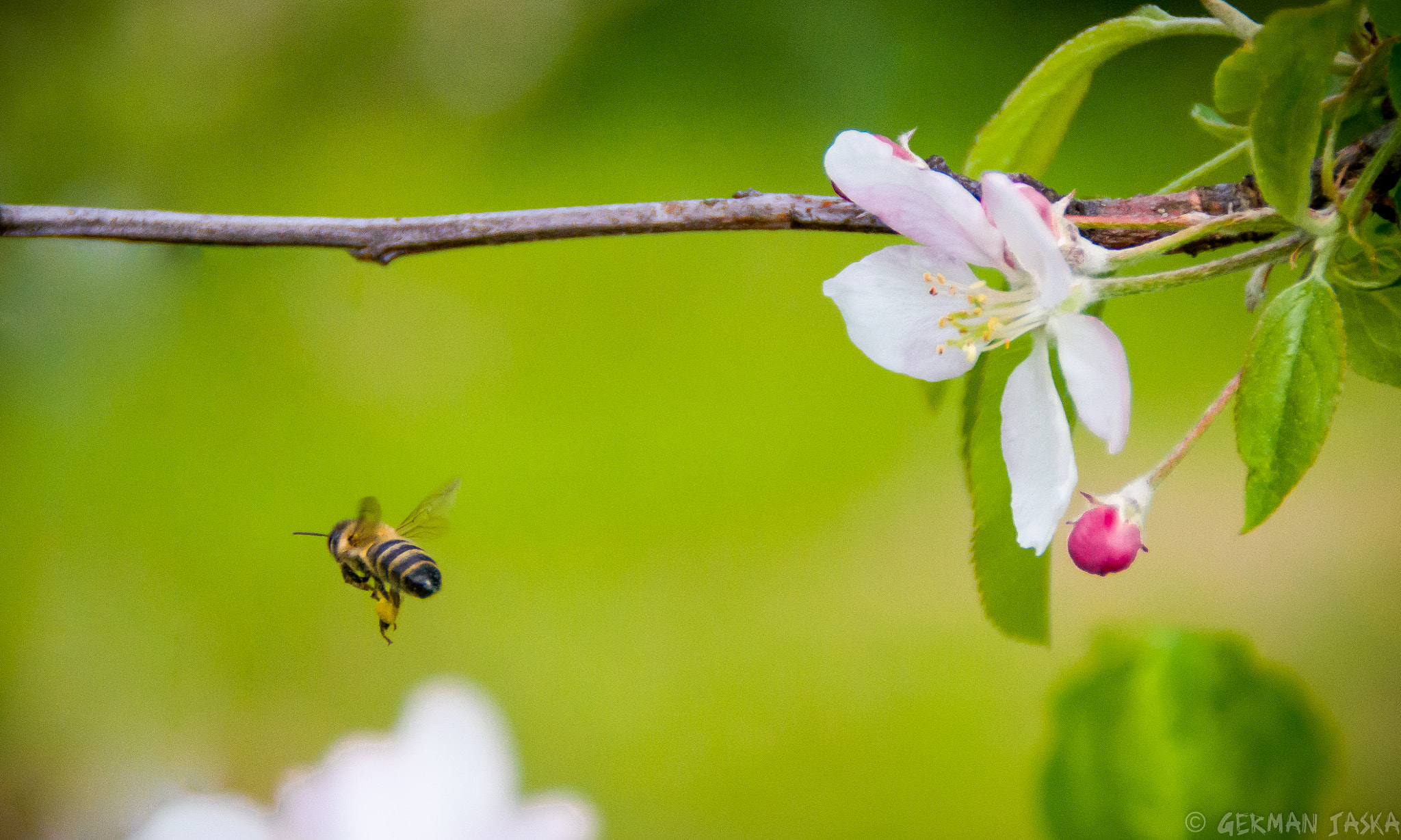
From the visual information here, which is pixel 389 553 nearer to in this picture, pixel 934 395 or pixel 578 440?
pixel 934 395

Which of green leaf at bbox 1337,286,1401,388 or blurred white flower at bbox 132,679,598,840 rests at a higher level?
blurred white flower at bbox 132,679,598,840

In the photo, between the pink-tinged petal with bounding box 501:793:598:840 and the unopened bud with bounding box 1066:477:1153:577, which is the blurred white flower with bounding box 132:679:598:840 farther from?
the unopened bud with bounding box 1066:477:1153:577

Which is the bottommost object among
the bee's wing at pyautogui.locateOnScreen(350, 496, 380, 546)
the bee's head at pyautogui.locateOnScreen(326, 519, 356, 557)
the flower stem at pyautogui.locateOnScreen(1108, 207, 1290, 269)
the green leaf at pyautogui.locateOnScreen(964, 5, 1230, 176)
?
the flower stem at pyautogui.locateOnScreen(1108, 207, 1290, 269)

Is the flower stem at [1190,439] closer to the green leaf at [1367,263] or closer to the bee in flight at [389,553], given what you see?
the green leaf at [1367,263]

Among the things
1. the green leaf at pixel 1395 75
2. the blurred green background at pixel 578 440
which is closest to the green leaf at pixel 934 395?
the green leaf at pixel 1395 75

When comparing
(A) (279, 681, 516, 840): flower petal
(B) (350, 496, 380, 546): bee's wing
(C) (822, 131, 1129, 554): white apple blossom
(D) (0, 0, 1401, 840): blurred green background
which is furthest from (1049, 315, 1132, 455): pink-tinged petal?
(D) (0, 0, 1401, 840): blurred green background

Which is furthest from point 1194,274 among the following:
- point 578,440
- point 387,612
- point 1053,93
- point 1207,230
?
point 578,440

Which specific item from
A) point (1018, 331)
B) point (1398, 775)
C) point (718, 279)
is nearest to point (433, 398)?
point (718, 279)
